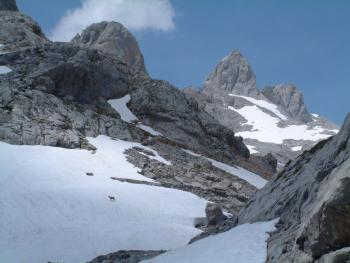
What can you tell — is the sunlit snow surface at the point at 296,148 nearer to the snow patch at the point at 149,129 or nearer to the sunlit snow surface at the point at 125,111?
the sunlit snow surface at the point at 125,111

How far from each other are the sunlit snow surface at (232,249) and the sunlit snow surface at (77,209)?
7.23 m

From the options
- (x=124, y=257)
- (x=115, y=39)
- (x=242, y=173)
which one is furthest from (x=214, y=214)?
(x=115, y=39)

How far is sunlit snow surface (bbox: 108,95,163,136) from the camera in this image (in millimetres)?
60294

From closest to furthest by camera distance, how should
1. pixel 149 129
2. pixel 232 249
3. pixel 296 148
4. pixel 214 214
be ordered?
pixel 232 249 → pixel 214 214 → pixel 149 129 → pixel 296 148

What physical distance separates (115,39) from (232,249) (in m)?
122

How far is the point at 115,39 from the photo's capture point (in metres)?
133

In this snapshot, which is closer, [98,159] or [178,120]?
[98,159]

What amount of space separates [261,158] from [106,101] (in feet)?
85.8

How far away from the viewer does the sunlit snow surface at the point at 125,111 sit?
60.3 meters

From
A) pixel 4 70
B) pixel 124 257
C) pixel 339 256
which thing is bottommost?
pixel 124 257

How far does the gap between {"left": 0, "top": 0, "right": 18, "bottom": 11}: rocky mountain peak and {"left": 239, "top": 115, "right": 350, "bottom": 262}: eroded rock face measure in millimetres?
89808

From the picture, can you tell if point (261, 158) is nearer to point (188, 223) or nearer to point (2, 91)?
point (2, 91)

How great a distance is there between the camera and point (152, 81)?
7156cm

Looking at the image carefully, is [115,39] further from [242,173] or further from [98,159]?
[98,159]
